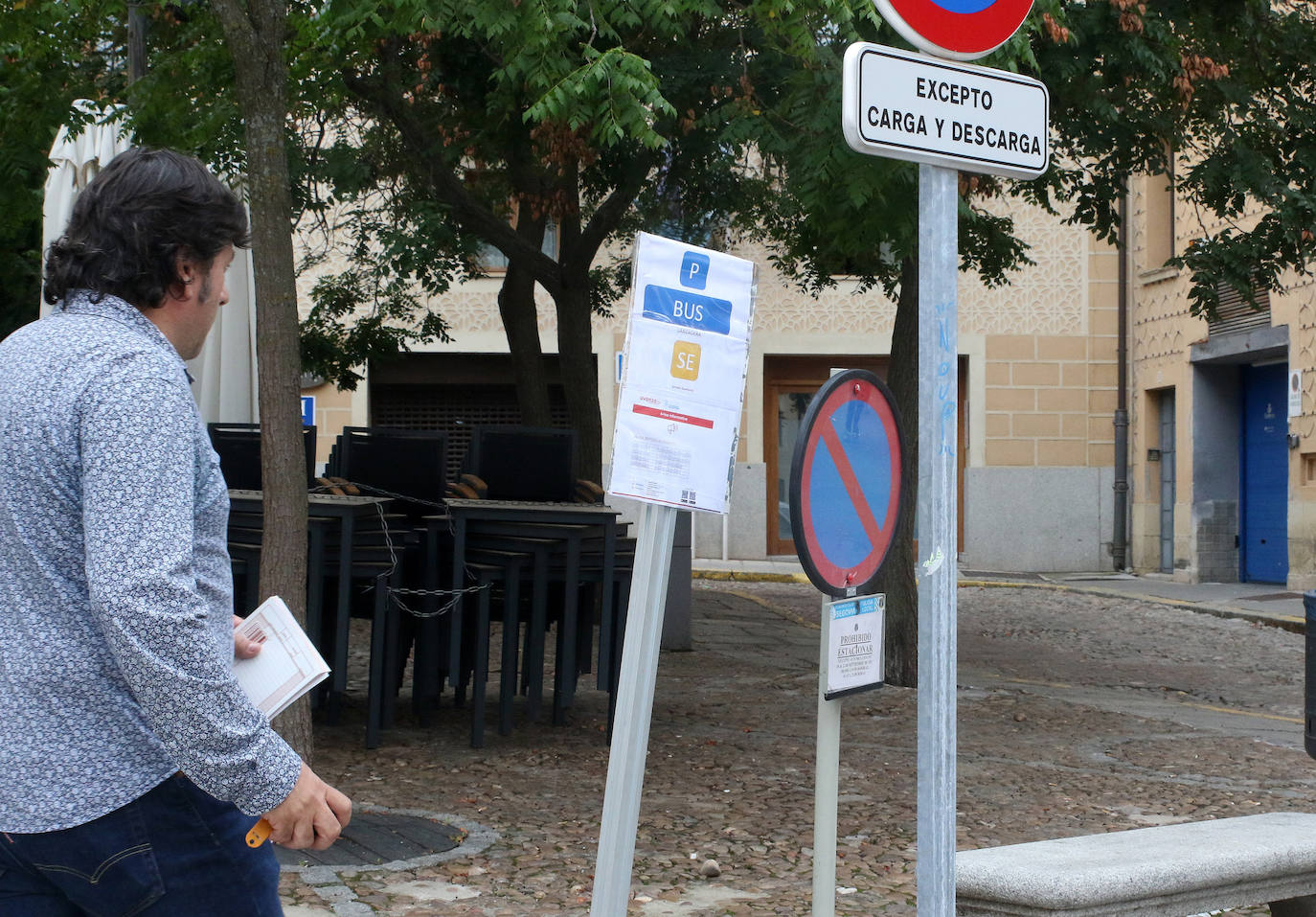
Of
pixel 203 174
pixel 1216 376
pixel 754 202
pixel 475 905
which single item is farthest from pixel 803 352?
pixel 203 174

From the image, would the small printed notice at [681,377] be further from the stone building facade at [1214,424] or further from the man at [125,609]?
the stone building facade at [1214,424]

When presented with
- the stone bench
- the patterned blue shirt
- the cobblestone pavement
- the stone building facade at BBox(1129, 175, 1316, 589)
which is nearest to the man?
the patterned blue shirt

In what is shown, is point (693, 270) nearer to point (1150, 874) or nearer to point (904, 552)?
point (1150, 874)

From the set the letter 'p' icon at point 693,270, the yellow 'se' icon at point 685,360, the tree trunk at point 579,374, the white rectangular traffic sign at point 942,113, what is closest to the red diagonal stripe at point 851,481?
the yellow 'se' icon at point 685,360

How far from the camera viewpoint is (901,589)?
9.99 metres

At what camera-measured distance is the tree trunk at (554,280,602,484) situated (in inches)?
489

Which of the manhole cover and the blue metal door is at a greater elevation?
the blue metal door

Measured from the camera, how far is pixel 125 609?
192 centimetres

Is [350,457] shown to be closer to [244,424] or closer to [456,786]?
[244,424]

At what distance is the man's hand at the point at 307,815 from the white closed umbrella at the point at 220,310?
6.47 meters

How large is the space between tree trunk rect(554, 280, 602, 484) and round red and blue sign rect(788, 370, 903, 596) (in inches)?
339

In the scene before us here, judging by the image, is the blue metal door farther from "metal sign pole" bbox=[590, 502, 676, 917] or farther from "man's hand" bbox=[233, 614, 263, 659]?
"man's hand" bbox=[233, 614, 263, 659]

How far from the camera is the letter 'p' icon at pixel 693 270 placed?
3908 millimetres

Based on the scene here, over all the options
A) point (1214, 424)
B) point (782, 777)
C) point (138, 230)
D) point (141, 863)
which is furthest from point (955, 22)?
point (1214, 424)
